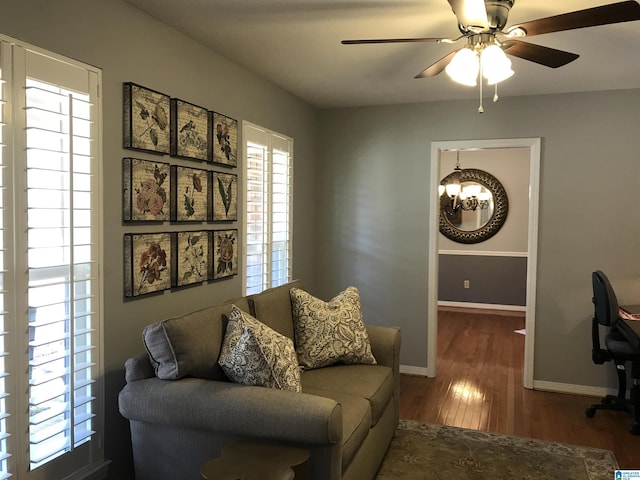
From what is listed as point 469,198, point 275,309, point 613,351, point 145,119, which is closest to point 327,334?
point 275,309

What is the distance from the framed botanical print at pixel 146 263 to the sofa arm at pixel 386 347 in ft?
4.25

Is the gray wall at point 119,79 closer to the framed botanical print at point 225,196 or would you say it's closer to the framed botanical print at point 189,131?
the framed botanical print at point 189,131

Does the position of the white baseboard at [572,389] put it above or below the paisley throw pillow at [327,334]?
below

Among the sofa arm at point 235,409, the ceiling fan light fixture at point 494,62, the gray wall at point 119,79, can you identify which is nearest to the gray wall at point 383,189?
the gray wall at point 119,79

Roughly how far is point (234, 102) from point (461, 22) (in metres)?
1.85

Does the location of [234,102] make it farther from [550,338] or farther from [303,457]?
[550,338]

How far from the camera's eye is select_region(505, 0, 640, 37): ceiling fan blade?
5.72 ft

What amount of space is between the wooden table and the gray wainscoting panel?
630 centimetres

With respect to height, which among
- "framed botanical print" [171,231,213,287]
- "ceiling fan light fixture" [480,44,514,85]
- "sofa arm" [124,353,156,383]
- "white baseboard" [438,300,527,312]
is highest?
"ceiling fan light fixture" [480,44,514,85]

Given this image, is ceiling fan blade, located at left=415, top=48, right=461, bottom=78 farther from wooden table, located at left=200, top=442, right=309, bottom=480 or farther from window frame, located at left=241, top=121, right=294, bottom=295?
wooden table, located at left=200, top=442, right=309, bottom=480

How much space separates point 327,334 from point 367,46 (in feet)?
5.66

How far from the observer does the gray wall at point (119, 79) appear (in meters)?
2.13

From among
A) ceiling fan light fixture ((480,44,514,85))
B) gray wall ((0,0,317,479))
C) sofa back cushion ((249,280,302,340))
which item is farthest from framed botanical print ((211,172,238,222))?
ceiling fan light fixture ((480,44,514,85))

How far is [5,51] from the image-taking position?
1900 millimetres
